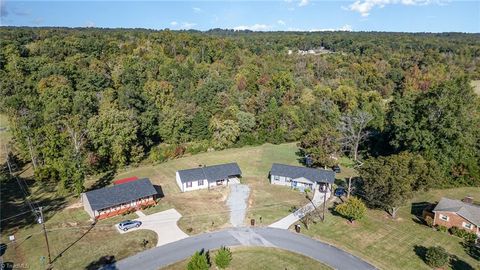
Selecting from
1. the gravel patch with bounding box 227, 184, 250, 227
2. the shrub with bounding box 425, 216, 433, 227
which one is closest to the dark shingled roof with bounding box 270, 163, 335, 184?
the gravel patch with bounding box 227, 184, 250, 227

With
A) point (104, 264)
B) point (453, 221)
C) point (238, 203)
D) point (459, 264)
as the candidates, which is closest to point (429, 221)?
point (453, 221)

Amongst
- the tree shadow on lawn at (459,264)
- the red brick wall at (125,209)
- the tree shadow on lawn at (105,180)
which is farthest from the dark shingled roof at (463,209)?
the tree shadow on lawn at (105,180)

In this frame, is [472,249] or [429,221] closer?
[472,249]

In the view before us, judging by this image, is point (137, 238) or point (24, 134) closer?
point (137, 238)

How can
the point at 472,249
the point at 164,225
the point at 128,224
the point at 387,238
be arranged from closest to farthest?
1. the point at 472,249
2. the point at 387,238
3. the point at 128,224
4. the point at 164,225

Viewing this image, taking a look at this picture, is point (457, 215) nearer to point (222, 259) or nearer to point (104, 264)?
point (222, 259)

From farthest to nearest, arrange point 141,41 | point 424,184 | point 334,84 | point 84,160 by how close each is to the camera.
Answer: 1. point 141,41
2. point 334,84
3. point 84,160
4. point 424,184

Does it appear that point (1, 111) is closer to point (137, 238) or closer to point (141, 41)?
point (141, 41)

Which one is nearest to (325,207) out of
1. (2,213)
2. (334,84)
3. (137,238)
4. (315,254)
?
(315,254)
